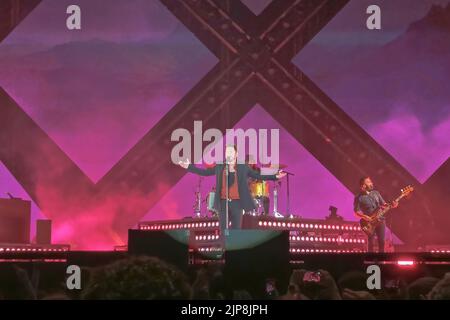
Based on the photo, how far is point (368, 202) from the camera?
29.0ft

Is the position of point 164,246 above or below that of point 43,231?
below

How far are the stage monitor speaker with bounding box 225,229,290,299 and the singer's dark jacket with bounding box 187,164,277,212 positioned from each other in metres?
3.09

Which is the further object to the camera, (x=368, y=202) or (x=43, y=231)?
(x=43, y=231)

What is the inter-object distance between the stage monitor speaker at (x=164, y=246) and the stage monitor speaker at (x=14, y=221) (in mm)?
4338

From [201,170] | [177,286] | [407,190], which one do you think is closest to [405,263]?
[177,286]

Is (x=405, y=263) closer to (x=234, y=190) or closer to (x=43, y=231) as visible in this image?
(x=234, y=190)

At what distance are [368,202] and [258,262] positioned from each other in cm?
368

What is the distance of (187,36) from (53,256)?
5.66 meters

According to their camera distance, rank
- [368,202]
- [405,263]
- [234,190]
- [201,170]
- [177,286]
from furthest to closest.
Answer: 1. [368,202]
2. [201,170]
3. [234,190]
4. [405,263]
5. [177,286]

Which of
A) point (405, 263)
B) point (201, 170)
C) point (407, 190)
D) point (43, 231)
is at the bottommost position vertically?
point (405, 263)

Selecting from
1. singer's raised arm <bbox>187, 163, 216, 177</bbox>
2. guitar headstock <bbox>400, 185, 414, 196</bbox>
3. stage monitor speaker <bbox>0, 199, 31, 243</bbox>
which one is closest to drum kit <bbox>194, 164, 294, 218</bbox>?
singer's raised arm <bbox>187, 163, 216, 177</bbox>

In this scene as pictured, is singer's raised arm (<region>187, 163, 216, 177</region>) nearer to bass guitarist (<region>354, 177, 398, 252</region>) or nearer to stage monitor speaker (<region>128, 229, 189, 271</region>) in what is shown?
bass guitarist (<region>354, 177, 398, 252</region>)

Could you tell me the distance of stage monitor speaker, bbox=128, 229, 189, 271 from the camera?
220 inches
